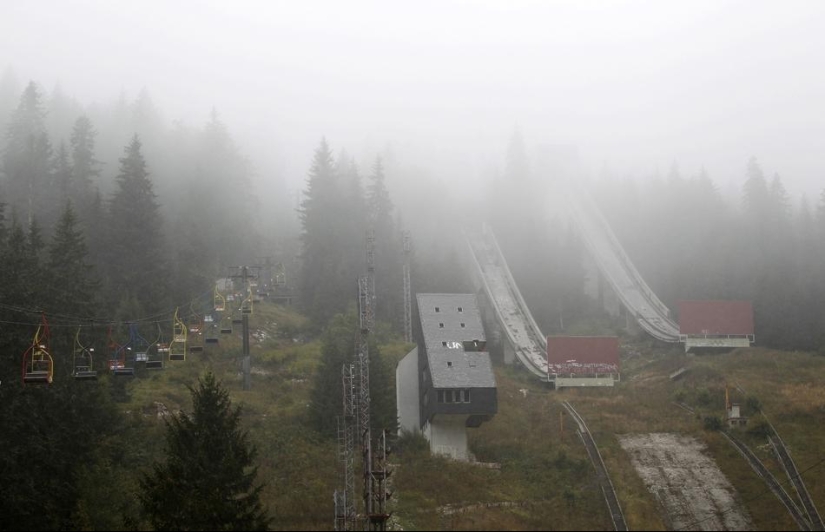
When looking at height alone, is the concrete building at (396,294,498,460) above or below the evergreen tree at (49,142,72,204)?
below

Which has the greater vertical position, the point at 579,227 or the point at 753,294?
the point at 579,227

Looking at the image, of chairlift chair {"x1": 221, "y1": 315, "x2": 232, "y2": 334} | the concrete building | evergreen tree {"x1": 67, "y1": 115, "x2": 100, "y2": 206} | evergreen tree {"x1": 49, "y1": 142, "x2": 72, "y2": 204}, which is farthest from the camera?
evergreen tree {"x1": 49, "y1": 142, "x2": 72, "y2": 204}

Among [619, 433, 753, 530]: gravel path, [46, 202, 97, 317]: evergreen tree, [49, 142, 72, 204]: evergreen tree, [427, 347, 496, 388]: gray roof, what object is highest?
[49, 142, 72, 204]: evergreen tree

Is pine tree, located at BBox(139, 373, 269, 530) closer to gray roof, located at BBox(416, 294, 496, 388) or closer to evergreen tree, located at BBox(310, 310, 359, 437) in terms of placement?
evergreen tree, located at BBox(310, 310, 359, 437)

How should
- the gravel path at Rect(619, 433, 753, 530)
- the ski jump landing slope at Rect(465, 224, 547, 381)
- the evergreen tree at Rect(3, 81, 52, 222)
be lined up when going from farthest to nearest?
the evergreen tree at Rect(3, 81, 52, 222) < the ski jump landing slope at Rect(465, 224, 547, 381) < the gravel path at Rect(619, 433, 753, 530)

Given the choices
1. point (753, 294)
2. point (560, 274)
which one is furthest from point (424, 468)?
point (560, 274)

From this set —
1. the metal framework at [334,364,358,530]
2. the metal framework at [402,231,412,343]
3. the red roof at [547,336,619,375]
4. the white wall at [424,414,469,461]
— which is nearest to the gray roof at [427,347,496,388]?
the white wall at [424,414,469,461]

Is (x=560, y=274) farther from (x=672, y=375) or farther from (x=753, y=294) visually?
(x=672, y=375)
